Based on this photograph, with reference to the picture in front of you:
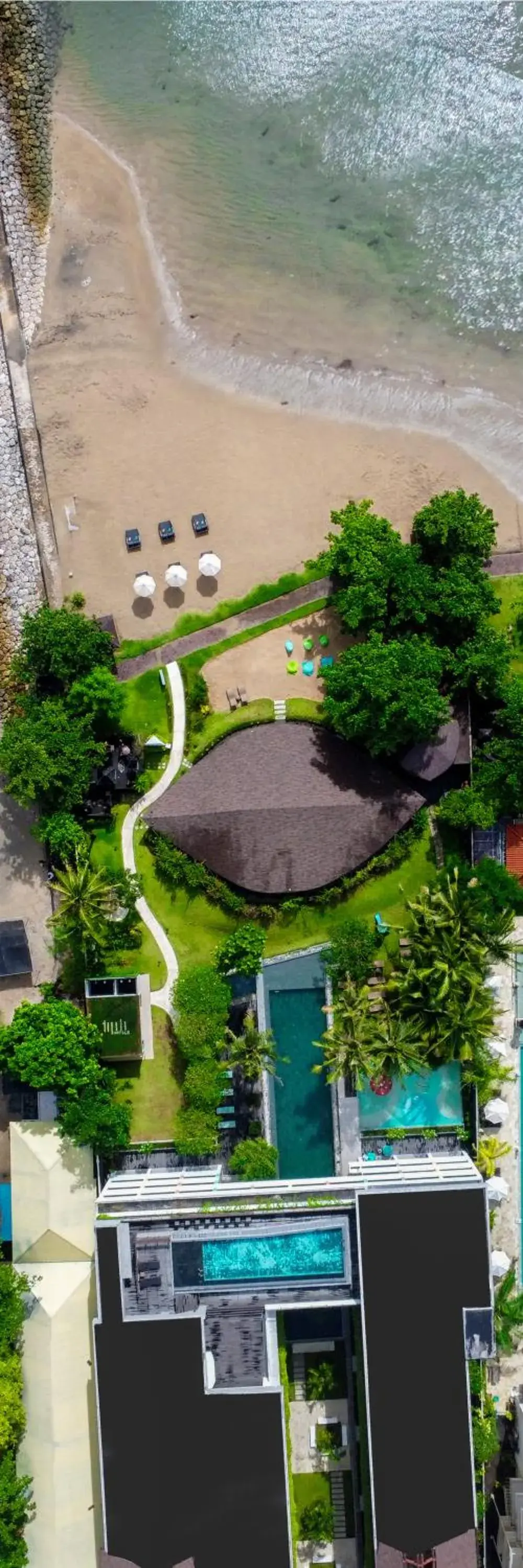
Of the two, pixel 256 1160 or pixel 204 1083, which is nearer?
pixel 256 1160

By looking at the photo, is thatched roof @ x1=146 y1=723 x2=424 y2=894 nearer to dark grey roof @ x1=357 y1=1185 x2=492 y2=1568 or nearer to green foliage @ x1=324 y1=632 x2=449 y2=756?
Result: green foliage @ x1=324 y1=632 x2=449 y2=756

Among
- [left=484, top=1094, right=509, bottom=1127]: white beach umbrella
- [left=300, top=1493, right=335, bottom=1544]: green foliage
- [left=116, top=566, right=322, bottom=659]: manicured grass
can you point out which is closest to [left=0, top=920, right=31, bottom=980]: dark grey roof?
[left=116, top=566, right=322, bottom=659]: manicured grass

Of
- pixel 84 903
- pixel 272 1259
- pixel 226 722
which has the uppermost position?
pixel 226 722

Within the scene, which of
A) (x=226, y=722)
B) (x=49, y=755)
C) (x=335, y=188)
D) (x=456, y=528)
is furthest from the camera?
(x=335, y=188)

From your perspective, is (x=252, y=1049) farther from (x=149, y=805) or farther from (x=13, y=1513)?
(x=13, y=1513)

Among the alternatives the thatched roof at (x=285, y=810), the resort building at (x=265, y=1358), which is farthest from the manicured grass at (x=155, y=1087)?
the thatched roof at (x=285, y=810)

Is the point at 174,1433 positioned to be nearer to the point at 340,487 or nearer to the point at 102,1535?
the point at 102,1535

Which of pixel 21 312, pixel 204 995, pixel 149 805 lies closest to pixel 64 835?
pixel 149 805
